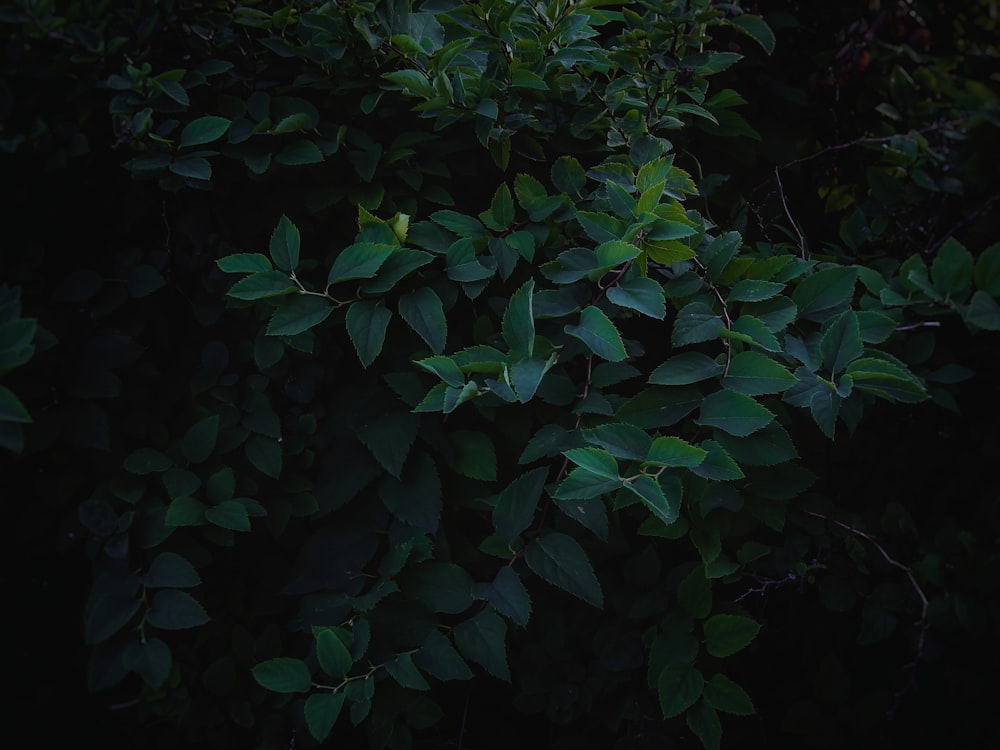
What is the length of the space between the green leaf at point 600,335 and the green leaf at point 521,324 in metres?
0.07

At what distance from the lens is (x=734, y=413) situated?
43.5 inches

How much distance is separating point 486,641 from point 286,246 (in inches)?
32.2

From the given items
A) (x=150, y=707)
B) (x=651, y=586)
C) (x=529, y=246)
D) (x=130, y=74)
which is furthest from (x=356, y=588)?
(x=130, y=74)

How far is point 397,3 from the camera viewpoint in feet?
4.54

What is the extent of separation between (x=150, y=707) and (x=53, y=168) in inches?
43.8

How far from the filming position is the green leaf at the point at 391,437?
1.27 meters

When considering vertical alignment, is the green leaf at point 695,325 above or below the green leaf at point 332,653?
above

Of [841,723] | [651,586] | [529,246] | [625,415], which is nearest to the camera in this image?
[625,415]

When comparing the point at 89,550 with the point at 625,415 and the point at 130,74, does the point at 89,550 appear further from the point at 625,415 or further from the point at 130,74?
the point at 625,415

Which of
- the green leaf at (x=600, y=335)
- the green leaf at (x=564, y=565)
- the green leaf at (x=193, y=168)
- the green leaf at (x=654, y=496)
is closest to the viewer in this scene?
the green leaf at (x=654, y=496)

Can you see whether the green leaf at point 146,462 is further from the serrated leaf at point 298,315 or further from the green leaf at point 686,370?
the green leaf at point 686,370

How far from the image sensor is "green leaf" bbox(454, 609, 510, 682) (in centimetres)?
121

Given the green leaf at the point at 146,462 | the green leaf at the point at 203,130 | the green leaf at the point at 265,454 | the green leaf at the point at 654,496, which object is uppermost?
the green leaf at the point at 203,130

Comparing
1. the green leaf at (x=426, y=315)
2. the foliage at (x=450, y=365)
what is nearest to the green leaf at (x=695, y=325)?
the foliage at (x=450, y=365)
